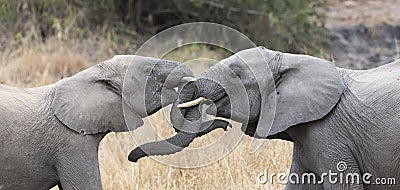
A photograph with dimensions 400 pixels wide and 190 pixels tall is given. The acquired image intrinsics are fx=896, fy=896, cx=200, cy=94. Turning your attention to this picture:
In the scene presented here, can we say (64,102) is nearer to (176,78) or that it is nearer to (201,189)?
(176,78)

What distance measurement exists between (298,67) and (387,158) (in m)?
0.72

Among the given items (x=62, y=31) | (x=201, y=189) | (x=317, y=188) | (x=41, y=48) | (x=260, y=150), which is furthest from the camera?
(x=62, y=31)

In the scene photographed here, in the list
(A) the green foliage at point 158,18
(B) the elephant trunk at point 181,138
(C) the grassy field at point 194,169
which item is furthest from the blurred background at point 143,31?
(B) the elephant trunk at point 181,138

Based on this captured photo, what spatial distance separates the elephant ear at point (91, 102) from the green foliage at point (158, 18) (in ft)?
20.2

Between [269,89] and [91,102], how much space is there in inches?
41.0

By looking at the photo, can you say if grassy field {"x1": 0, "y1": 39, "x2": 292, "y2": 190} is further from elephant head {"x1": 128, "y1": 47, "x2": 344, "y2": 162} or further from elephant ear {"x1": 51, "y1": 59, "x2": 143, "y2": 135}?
elephant head {"x1": 128, "y1": 47, "x2": 344, "y2": 162}

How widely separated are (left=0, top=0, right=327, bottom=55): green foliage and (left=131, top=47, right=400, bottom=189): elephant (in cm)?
651

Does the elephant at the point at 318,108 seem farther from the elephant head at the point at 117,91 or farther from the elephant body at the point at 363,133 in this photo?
the elephant head at the point at 117,91

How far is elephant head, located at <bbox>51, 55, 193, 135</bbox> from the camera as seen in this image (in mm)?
5230

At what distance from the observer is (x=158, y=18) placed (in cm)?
1296

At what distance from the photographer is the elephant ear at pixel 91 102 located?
205 inches

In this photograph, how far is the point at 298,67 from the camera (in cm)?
514

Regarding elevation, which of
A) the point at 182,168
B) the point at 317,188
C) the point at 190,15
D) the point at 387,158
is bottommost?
the point at 190,15

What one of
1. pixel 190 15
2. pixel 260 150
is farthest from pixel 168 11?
pixel 260 150
